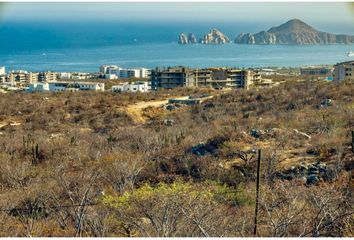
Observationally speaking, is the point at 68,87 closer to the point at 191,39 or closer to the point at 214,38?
the point at 214,38

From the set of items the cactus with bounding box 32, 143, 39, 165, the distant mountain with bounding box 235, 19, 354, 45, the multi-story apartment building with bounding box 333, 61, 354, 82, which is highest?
the distant mountain with bounding box 235, 19, 354, 45

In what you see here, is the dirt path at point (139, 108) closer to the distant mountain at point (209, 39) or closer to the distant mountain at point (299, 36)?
the distant mountain at point (299, 36)

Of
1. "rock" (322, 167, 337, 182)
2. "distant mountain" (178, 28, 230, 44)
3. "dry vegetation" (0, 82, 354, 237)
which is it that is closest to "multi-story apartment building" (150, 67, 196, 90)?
"dry vegetation" (0, 82, 354, 237)

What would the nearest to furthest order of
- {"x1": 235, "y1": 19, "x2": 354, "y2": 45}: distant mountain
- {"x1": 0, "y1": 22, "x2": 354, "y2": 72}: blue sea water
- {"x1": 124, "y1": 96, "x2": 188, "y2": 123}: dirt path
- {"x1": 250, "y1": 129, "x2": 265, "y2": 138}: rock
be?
1. {"x1": 250, "y1": 129, "x2": 265, "y2": 138}: rock
2. {"x1": 124, "y1": 96, "x2": 188, "y2": 123}: dirt path
3. {"x1": 0, "y1": 22, "x2": 354, "y2": 72}: blue sea water
4. {"x1": 235, "y1": 19, "x2": 354, "y2": 45}: distant mountain

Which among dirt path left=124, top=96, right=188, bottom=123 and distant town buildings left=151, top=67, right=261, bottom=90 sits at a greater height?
distant town buildings left=151, top=67, right=261, bottom=90

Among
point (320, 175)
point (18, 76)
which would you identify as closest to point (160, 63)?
point (18, 76)

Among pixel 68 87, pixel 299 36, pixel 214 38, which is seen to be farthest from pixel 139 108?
pixel 214 38

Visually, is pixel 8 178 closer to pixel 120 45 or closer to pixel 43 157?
pixel 43 157

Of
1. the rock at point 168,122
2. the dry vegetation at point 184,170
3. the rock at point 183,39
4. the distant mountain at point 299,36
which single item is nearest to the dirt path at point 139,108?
the dry vegetation at point 184,170

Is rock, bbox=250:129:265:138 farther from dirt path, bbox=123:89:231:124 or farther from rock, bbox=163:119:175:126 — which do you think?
dirt path, bbox=123:89:231:124
